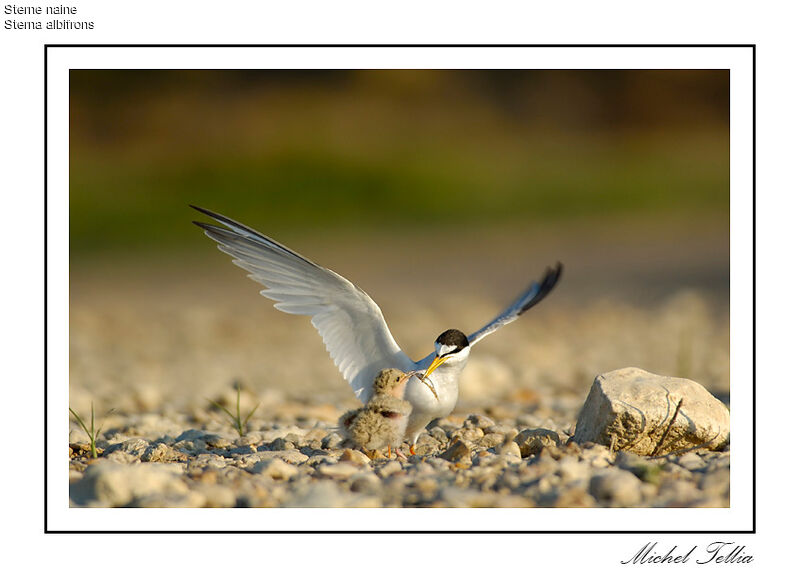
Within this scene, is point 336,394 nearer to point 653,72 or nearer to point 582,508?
point 582,508

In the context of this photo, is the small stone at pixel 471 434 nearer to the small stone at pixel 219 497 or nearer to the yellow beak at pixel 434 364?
the yellow beak at pixel 434 364

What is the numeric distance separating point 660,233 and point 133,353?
8543mm

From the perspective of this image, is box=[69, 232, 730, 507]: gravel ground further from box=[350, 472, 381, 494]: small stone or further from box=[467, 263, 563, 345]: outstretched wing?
box=[467, 263, 563, 345]: outstretched wing

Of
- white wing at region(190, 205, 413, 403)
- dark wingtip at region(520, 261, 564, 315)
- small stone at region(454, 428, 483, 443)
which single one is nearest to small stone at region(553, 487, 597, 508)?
small stone at region(454, 428, 483, 443)

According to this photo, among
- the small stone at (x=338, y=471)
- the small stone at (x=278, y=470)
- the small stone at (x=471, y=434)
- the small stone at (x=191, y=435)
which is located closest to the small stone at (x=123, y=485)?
the small stone at (x=278, y=470)

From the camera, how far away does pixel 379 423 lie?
415 cm

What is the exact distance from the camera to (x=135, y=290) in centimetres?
1277

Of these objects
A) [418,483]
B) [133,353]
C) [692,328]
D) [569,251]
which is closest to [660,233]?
[569,251]

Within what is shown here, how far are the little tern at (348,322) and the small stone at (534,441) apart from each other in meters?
0.41

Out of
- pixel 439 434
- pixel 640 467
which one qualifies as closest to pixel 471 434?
pixel 439 434

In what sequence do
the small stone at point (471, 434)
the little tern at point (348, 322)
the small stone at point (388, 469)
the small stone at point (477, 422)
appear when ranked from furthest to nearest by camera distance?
the small stone at point (477, 422)
the small stone at point (471, 434)
the little tern at point (348, 322)
the small stone at point (388, 469)

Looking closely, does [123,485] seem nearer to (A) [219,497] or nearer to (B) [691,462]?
(A) [219,497]

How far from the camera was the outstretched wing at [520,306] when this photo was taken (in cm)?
461

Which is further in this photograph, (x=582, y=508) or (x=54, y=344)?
(x=54, y=344)
